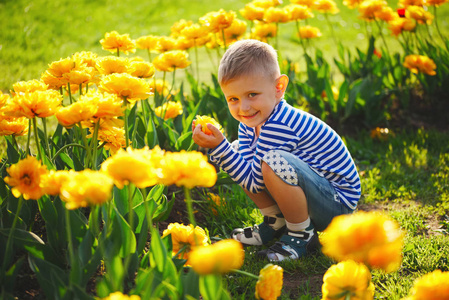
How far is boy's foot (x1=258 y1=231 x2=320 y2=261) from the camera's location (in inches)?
83.3

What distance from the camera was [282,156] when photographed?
2.03 m

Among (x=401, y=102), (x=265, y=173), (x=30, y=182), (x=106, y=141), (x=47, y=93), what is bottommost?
(x=401, y=102)

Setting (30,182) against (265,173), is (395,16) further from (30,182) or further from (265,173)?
(30,182)

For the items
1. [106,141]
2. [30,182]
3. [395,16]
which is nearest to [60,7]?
[395,16]

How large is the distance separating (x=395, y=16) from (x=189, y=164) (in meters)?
3.15

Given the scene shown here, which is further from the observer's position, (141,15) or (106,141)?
(141,15)

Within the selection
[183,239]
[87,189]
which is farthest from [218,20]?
[87,189]

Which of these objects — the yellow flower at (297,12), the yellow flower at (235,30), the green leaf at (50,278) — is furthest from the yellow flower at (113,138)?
the yellow flower at (297,12)

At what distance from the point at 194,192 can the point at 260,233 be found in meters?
0.70

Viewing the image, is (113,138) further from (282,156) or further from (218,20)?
(218,20)

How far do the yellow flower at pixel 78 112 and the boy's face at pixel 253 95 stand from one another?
78 centimetres

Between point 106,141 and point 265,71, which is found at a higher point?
point 265,71

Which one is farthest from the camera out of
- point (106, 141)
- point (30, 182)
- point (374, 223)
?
point (106, 141)

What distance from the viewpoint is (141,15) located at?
25.4 ft
